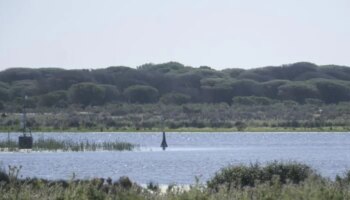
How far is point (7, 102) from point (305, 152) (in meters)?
102

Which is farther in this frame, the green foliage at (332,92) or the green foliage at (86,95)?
the green foliage at (332,92)

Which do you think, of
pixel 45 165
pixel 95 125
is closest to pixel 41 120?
pixel 95 125

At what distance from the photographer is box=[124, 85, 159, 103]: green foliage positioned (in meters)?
189

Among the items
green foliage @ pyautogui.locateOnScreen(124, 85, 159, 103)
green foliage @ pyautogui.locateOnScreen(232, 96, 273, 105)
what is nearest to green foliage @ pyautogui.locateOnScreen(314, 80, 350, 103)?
green foliage @ pyautogui.locateOnScreen(232, 96, 273, 105)

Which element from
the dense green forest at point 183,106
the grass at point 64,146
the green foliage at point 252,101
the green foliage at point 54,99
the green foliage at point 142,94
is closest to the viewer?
the grass at point 64,146

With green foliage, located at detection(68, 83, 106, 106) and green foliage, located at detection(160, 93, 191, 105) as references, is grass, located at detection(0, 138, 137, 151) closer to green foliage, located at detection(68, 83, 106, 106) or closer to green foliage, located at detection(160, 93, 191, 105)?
green foliage, located at detection(68, 83, 106, 106)

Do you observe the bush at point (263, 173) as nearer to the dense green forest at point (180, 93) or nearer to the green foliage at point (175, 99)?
the dense green forest at point (180, 93)

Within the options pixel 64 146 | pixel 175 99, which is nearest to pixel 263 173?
pixel 64 146

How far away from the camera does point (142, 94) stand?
191m

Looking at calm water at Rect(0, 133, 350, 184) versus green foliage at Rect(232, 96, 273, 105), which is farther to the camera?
green foliage at Rect(232, 96, 273, 105)

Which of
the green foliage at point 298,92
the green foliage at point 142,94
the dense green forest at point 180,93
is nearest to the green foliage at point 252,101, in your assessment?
the dense green forest at point 180,93

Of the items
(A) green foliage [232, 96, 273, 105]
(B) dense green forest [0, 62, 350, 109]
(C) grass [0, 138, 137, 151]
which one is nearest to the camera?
(C) grass [0, 138, 137, 151]

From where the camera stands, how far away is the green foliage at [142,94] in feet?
620

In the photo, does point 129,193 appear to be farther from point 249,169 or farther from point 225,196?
point 249,169
